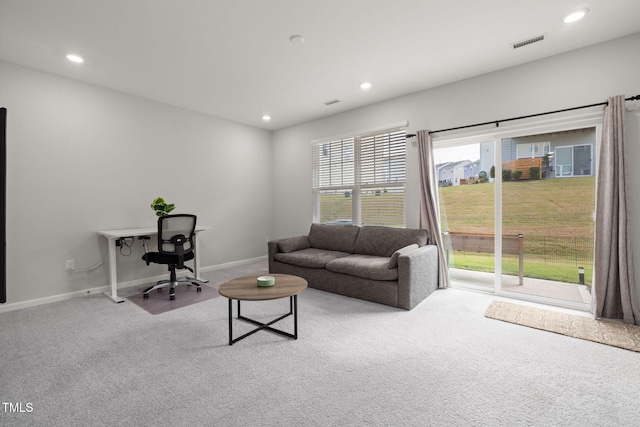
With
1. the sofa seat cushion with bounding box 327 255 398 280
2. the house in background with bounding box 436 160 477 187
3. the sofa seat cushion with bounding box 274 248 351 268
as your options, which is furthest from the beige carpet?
the sofa seat cushion with bounding box 274 248 351 268

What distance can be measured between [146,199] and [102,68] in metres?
1.77

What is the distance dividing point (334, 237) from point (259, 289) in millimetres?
2186

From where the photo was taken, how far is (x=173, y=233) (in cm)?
376

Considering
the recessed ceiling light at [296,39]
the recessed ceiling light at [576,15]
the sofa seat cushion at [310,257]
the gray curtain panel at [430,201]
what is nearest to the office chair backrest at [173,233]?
the sofa seat cushion at [310,257]

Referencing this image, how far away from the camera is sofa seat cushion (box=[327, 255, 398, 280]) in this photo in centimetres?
322

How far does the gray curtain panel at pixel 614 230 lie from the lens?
8.84 ft

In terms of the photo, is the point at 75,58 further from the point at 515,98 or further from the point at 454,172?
the point at 515,98

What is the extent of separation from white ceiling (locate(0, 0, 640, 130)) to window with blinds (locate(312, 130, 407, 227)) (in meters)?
0.93

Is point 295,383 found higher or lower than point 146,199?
lower

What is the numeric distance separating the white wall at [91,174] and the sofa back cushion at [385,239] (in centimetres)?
260

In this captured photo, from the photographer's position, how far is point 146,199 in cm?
434

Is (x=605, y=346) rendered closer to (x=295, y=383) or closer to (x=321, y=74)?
(x=295, y=383)

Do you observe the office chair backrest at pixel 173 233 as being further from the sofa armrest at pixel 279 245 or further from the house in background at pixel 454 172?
the house in background at pixel 454 172

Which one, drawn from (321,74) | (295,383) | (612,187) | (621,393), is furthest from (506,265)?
(321,74)
